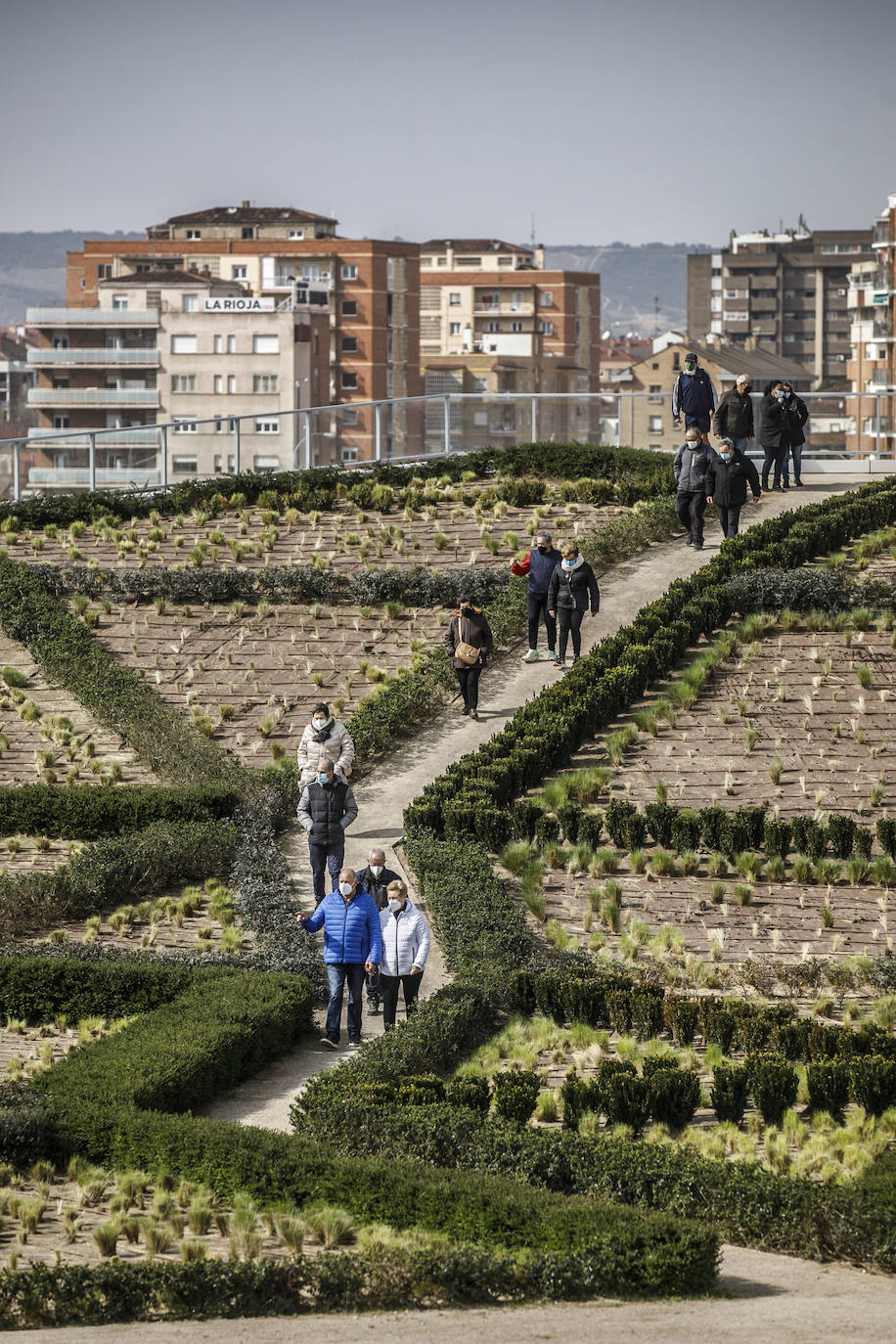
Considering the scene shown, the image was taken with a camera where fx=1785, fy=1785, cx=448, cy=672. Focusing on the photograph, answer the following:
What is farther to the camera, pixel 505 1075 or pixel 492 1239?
pixel 505 1075

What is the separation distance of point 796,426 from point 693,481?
17.9ft

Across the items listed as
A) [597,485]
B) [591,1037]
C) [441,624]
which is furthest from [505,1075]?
[597,485]

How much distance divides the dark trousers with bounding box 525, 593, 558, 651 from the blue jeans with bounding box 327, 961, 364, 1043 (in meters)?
9.52

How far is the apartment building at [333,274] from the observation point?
123750mm

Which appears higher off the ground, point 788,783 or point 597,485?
point 597,485

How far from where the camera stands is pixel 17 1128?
34.5 ft

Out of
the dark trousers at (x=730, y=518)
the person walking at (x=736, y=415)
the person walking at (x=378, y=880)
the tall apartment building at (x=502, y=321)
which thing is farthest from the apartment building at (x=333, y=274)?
the person walking at (x=378, y=880)

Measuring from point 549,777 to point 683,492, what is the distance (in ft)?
24.6

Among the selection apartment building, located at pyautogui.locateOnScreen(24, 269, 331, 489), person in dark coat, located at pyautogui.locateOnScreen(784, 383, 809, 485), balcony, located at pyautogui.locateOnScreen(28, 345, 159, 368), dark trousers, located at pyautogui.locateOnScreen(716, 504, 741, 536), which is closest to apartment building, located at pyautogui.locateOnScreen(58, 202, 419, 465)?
apartment building, located at pyautogui.locateOnScreen(24, 269, 331, 489)

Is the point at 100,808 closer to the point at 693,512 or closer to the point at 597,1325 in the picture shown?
the point at 693,512

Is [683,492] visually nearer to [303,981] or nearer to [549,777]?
[549,777]

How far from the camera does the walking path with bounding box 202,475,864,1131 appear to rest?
40.3 feet

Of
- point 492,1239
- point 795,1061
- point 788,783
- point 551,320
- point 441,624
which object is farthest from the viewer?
point 551,320

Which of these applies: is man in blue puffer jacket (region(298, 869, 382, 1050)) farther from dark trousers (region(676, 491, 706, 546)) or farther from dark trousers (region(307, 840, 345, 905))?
dark trousers (region(676, 491, 706, 546))
